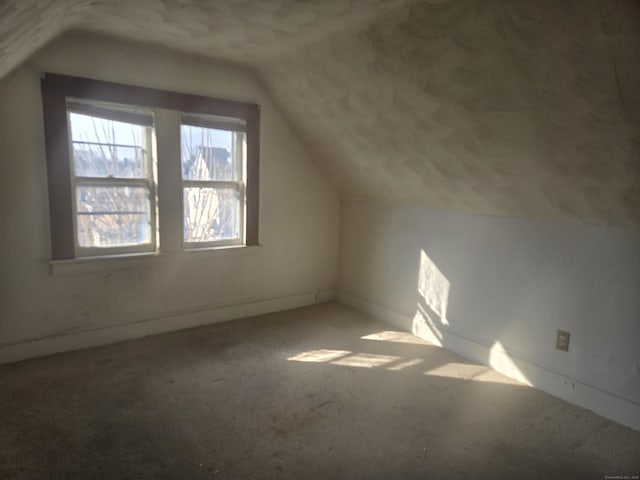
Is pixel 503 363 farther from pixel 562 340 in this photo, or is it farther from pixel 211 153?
pixel 211 153

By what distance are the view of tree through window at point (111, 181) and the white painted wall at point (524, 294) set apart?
87.4 inches

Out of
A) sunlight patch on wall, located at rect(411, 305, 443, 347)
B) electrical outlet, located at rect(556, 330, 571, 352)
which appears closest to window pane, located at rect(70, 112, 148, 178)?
sunlight patch on wall, located at rect(411, 305, 443, 347)

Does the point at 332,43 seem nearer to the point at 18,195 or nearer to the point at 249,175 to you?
the point at 249,175

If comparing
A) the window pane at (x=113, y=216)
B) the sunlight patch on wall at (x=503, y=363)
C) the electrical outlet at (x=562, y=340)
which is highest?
the window pane at (x=113, y=216)

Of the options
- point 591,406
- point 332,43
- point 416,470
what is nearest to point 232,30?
point 332,43

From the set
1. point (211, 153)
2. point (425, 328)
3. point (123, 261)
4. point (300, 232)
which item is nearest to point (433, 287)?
point (425, 328)

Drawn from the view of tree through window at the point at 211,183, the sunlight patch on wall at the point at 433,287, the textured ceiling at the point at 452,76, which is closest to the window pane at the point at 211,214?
the view of tree through window at the point at 211,183

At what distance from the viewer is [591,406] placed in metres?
2.55

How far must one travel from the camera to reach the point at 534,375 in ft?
9.30

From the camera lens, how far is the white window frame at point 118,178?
301 centimetres

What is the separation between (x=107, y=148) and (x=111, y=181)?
0.85 feet

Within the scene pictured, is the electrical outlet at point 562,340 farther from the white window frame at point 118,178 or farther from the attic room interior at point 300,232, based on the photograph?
the white window frame at point 118,178

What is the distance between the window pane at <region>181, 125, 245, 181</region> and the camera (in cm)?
352

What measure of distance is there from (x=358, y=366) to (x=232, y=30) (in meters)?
2.58
